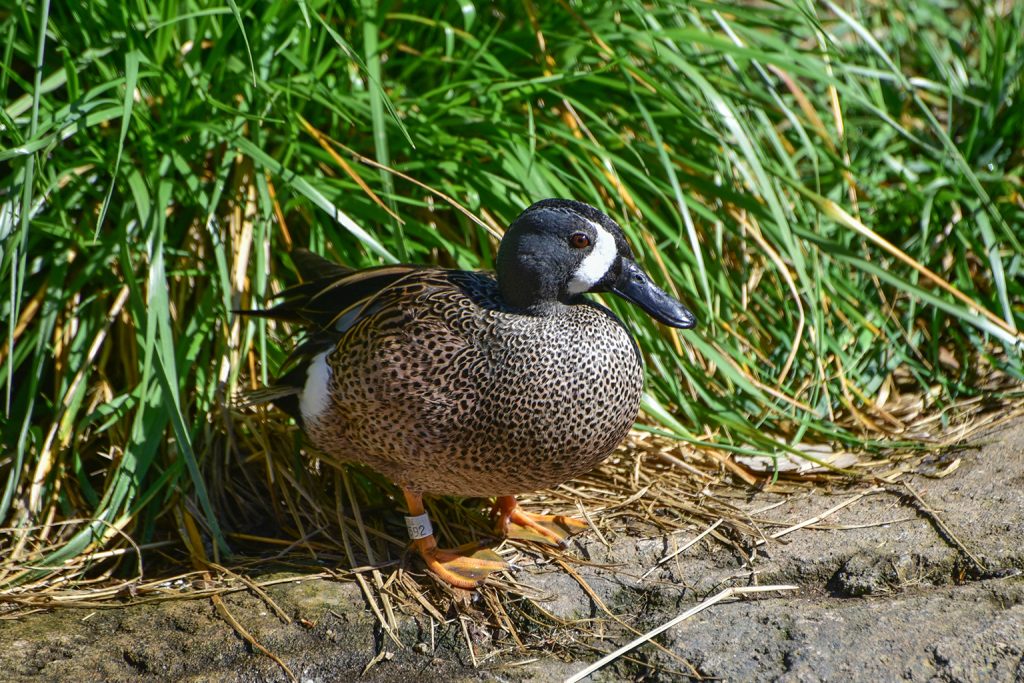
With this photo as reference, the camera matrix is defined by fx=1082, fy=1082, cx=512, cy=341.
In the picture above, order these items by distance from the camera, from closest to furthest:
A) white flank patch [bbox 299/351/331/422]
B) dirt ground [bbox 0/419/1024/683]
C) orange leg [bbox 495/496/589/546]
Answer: dirt ground [bbox 0/419/1024/683], white flank patch [bbox 299/351/331/422], orange leg [bbox 495/496/589/546]

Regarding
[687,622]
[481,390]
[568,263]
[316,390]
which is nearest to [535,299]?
[568,263]

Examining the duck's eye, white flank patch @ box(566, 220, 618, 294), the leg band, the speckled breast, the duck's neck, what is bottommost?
the leg band

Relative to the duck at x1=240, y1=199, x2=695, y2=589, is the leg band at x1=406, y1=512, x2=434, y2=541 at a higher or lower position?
lower

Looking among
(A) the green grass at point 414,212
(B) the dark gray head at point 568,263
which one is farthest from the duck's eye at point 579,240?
(A) the green grass at point 414,212

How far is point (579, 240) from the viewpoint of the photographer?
239 centimetres

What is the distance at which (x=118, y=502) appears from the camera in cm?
272

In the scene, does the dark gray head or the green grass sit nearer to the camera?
the dark gray head

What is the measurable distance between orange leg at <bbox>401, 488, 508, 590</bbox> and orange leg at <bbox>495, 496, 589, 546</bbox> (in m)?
0.09

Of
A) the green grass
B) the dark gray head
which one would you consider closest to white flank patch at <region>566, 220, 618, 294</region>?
the dark gray head

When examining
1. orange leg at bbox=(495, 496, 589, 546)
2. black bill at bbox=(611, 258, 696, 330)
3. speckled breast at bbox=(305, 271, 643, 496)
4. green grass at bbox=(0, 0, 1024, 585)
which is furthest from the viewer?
green grass at bbox=(0, 0, 1024, 585)

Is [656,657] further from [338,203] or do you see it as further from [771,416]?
[338,203]

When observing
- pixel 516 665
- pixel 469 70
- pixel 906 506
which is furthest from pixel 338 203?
pixel 906 506

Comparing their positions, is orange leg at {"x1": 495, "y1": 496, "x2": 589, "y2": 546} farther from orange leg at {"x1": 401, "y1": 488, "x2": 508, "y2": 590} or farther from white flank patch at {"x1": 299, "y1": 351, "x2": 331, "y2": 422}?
white flank patch at {"x1": 299, "y1": 351, "x2": 331, "y2": 422}

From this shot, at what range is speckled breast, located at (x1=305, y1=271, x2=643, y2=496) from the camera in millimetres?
2363
